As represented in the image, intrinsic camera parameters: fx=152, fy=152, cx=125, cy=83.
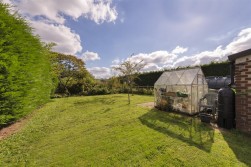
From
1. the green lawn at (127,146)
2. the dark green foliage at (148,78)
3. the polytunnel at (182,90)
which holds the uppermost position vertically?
the dark green foliage at (148,78)

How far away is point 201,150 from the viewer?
432cm

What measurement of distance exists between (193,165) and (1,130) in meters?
7.69

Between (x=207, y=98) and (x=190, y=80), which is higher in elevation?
(x=190, y=80)

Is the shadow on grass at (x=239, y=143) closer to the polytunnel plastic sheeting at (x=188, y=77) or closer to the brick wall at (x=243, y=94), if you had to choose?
the brick wall at (x=243, y=94)

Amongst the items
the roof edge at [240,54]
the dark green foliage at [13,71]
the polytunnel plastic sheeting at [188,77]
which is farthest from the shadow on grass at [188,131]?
the dark green foliage at [13,71]

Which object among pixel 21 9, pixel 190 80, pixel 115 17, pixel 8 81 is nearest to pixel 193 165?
pixel 190 80

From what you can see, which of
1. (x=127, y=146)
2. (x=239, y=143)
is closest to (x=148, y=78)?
(x=239, y=143)

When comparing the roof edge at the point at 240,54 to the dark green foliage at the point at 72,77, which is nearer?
the roof edge at the point at 240,54

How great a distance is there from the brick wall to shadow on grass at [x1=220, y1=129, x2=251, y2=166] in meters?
0.40

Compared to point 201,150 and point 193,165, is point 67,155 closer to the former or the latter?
point 193,165

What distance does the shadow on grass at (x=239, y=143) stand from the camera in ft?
13.0

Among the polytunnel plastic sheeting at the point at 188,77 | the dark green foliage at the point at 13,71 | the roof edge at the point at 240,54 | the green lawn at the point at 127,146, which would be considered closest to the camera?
the green lawn at the point at 127,146

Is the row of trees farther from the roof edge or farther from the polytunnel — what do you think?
the roof edge

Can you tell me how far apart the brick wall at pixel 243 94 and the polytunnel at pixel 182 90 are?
9.25 ft
